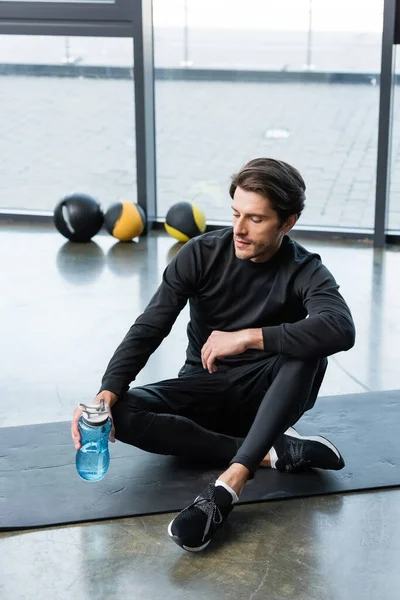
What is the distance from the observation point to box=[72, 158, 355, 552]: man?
243 centimetres

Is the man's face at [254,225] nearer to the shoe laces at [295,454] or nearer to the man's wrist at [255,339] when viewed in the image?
the man's wrist at [255,339]

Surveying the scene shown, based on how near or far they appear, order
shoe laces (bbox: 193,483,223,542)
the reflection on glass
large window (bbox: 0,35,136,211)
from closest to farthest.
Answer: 1. shoe laces (bbox: 193,483,223,542)
2. the reflection on glass
3. large window (bbox: 0,35,136,211)

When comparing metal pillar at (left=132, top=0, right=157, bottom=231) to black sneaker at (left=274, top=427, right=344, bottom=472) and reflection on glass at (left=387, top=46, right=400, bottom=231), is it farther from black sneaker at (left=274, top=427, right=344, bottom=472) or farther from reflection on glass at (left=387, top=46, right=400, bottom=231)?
black sneaker at (left=274, top=427, right=344, bottom=472)

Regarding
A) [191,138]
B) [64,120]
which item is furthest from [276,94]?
[64,120]

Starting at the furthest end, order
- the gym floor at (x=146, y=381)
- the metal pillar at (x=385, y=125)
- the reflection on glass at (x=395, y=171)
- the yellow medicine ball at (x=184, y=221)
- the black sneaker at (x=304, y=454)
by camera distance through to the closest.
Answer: the yellow medicine ball at (x=184, y=221) → the reflection on glass at (x=395, y=171) → the metal pillar at (x=385, y=125) → the black sneaker at (x=304, y=454) → the gym floor at (x=146, y=381)

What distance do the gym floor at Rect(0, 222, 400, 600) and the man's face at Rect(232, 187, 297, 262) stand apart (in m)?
0.68

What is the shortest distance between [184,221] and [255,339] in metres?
2.45

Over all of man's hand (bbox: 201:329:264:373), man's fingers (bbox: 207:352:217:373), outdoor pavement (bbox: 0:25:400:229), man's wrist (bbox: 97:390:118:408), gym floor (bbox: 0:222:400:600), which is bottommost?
gym floor (bbox: 0:222:400:600)

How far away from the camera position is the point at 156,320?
258 cm

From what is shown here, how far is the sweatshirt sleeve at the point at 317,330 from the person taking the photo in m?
2.44

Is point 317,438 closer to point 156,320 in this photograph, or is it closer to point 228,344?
point 228,344

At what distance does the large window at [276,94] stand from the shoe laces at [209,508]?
2.93 meters

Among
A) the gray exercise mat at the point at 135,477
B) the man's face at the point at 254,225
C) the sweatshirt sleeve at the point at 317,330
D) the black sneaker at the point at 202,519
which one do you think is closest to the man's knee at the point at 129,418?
the gray exercise mat at the point at 135,477

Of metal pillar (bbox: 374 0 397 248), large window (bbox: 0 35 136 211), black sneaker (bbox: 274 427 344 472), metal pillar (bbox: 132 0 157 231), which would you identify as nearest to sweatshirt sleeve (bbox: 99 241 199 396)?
black sneaker (bbox: 274 427 344 472)
